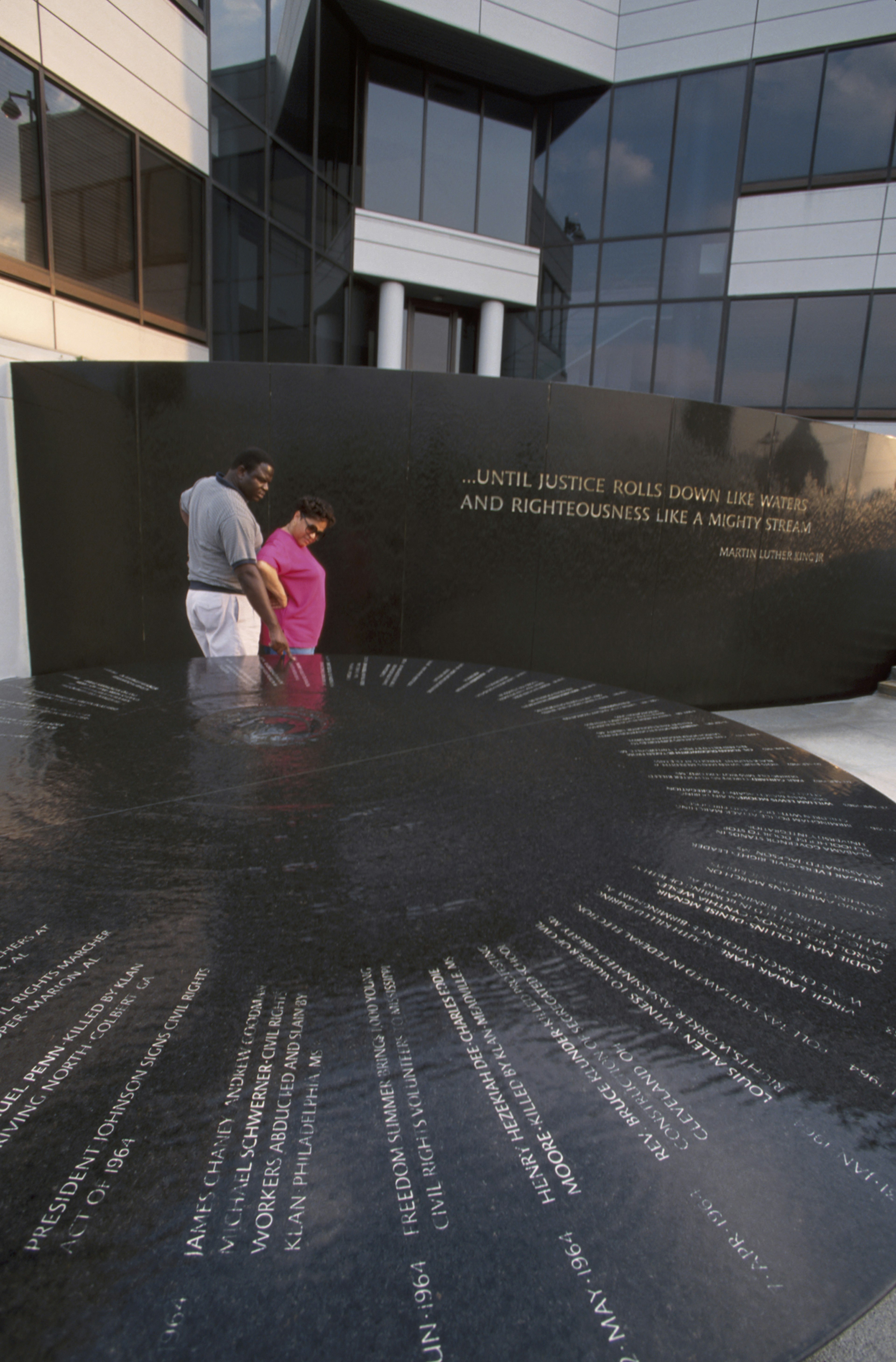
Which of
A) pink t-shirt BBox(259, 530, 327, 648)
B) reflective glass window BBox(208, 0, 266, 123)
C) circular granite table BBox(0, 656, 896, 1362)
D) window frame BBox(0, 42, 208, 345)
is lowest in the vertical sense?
circular granite table BBox(0, 656, 896, 1362)

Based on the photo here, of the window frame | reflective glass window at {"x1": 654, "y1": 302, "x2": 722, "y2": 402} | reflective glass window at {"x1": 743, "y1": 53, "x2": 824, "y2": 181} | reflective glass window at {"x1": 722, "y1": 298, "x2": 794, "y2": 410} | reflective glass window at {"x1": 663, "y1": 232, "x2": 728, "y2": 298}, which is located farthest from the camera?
reflective glass window at {"x1": 654, "y1": 302, "x2": 722, "y2": 402}

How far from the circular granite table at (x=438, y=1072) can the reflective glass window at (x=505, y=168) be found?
1476cm

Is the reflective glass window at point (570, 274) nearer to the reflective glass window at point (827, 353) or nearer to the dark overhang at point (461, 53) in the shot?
the dark overhang at point (461, 53)

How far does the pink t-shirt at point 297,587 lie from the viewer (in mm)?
4195

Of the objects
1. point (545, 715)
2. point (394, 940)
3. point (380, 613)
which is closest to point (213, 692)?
point (545, 715)

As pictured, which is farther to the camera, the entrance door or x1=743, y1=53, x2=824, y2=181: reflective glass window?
the entrance door

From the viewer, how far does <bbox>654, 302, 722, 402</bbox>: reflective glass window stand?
44.8ft

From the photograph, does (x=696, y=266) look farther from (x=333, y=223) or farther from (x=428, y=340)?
(x=333, y=223)

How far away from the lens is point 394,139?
42.0ft

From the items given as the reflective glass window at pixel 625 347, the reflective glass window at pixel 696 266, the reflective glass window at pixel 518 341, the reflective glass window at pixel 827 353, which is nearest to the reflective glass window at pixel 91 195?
the reflective glass window at pixel 518 341

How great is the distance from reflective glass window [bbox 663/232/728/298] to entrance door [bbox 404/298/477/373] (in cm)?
380

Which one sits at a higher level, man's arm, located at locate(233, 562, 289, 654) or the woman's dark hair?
the woman's dark hair

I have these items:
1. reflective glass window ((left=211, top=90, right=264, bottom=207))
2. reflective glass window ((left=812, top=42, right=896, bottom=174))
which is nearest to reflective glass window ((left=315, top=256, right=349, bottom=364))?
reflective glass window ((left=211, top=90, right=264, bottom=207))

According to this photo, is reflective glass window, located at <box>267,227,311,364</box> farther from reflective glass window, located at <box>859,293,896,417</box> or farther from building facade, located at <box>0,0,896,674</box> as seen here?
reflective glass window, located at <box>859,293,896,417</box>
